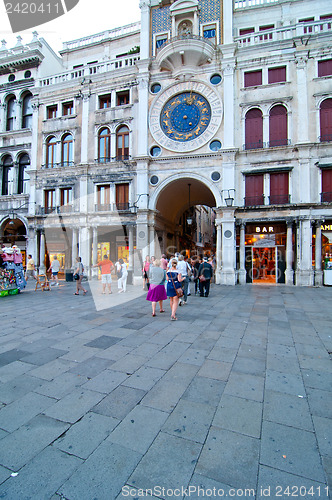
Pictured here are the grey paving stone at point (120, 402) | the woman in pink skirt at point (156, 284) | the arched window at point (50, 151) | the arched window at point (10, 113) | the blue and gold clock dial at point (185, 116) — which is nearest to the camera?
the grey paving stone at point (120, 402)

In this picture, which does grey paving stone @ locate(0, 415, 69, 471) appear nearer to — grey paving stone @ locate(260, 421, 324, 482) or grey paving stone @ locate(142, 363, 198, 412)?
grey paving stone @ locate(142, 363, 198, 412)

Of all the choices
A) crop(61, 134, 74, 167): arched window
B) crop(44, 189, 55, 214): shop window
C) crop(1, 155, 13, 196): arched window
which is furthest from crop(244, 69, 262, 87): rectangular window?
crop(1, 155, 13, 196): arched window

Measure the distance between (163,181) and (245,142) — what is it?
6.34 meters

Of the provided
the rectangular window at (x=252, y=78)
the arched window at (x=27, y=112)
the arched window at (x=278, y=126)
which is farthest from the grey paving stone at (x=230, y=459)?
the arched window at (x=27, y=112)

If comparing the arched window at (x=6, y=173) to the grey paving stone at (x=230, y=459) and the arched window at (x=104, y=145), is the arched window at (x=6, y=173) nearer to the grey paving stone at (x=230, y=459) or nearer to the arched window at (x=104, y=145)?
the arched window at (x=104, y=145)

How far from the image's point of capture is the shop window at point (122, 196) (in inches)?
783

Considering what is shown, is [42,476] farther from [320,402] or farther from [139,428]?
[320,402]

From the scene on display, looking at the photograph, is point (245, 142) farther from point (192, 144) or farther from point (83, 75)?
point (83, 75)

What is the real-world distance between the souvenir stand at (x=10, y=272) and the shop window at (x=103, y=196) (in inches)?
338

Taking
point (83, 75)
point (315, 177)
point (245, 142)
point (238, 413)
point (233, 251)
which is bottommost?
point (238, 413)

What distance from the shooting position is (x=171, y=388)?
359 cm

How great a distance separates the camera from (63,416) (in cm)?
298

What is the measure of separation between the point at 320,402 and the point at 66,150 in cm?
2387

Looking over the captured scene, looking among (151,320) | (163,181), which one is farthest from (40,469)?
(163,181)
